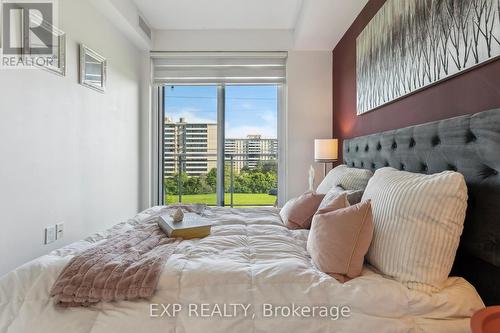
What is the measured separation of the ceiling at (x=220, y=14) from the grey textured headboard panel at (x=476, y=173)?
7.37 feet

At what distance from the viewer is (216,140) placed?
384 cm

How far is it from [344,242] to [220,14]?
2.92 meters

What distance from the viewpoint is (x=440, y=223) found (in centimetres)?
106

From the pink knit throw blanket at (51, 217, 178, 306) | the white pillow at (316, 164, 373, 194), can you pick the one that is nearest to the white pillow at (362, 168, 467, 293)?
the white pillow at (316, 164, 373, 194)

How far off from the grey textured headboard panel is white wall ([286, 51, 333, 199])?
7.14 ft

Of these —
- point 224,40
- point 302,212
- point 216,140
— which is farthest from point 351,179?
point 224,40

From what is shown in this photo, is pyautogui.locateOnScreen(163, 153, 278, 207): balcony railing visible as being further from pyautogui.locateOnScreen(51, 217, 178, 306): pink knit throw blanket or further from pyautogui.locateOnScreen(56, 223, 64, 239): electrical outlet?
pyautogui.locateOnScreen(51, 217, 178, 306): pink knit throw blanket

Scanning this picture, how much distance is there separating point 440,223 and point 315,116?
2.69 m

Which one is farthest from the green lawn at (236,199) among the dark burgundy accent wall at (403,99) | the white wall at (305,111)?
the dark burgundy accent wall at (403,99)

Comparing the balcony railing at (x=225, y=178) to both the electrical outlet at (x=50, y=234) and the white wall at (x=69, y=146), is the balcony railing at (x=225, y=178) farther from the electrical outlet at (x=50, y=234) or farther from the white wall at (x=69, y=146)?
the electrical outlet at (x=50, y=234)

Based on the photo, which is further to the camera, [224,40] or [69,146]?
[224,40]

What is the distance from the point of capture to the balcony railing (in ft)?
12.9

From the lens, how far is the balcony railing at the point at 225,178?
392 cm

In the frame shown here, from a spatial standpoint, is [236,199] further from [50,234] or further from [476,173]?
[476,173]
